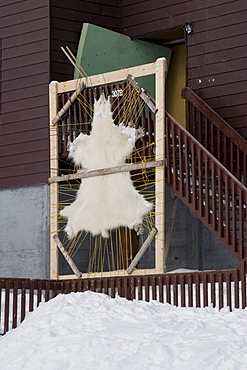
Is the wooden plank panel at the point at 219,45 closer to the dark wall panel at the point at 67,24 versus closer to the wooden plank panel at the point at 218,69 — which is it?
the wooden plank panel at the point at 218,69

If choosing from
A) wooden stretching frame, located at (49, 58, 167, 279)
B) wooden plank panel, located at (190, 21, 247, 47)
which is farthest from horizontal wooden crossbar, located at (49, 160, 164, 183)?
wooden plank panel, located at (190, 21, 247, 47)

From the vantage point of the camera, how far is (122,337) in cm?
959

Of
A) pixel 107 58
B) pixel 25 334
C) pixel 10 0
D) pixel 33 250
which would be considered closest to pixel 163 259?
pixel 25 334

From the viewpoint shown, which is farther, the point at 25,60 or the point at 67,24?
the point at 25,60

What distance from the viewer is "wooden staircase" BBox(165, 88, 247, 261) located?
1225cm

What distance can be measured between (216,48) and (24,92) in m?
3.87

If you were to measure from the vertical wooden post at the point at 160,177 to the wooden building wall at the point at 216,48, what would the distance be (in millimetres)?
2777

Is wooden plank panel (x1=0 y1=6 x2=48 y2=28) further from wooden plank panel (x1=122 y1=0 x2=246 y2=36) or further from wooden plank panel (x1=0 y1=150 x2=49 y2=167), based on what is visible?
wooden plank panel (x1=0 y1=150 x2=49 y2=167)

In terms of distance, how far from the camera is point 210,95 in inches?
618

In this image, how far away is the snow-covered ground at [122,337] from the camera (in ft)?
28.4

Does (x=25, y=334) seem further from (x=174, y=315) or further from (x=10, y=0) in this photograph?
(x=10, y=0)

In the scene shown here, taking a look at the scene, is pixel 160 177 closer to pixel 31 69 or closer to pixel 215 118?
pixel 215 118

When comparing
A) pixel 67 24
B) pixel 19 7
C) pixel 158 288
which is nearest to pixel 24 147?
pixel 67 24

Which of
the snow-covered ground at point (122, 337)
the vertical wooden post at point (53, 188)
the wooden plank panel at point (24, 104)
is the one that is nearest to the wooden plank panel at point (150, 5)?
the wooden plank panel at point (24, 104)
